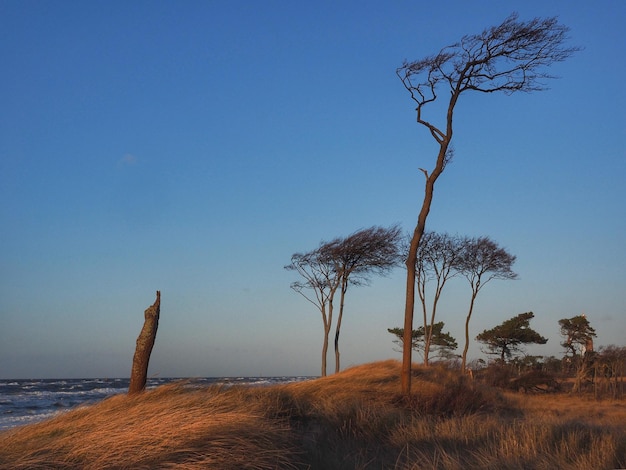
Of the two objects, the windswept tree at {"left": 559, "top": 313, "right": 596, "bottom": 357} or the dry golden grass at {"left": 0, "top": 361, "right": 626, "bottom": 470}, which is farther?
the windswept tree at {"left": 559, "top": 313, "right": 596, "bottom": 357}

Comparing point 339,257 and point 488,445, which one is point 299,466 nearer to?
point 488,445

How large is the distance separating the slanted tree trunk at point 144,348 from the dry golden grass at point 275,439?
1.11 meters

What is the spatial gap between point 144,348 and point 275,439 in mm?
4722

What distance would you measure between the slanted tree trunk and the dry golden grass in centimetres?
111

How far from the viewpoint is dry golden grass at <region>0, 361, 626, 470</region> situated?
18.4 feet

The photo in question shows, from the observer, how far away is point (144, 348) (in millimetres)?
10766

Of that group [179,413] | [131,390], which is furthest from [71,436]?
[131,390]

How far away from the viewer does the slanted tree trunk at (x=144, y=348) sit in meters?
10.7

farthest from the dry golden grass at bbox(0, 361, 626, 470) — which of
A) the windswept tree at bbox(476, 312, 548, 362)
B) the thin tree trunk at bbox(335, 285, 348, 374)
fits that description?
the windswept tree at bbox(476, 312, 548, 362)

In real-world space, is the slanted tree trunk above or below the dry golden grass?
above

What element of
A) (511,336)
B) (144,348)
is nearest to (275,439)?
(144,348)

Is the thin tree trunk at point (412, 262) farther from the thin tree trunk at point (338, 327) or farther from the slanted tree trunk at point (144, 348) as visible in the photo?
the thin tree trunk at point (338, 327)

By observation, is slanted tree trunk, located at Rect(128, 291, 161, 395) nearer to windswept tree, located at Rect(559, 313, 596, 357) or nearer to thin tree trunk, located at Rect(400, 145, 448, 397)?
thin tree trunk, located at Rect(400, 145, 448, 397)

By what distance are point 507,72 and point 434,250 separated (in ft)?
70.5
